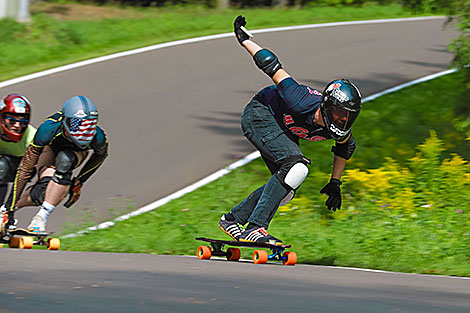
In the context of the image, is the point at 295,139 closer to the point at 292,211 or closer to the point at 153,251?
the point at 153,251

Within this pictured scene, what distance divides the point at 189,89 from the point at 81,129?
9.47 meters

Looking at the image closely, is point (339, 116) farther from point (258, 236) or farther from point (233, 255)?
point (233, 255)

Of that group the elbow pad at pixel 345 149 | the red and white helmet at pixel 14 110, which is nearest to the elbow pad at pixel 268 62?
the elbow pad at pixel 345 149

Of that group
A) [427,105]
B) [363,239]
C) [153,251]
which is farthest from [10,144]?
[427,105]

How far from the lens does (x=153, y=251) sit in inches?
341

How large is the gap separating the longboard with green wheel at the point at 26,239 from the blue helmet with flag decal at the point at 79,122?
834 millimetres

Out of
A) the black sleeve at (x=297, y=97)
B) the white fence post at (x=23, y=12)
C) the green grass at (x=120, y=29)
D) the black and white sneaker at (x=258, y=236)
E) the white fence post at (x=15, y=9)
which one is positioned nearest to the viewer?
the black sleeve at (x=297, y=97)

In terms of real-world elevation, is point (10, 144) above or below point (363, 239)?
above

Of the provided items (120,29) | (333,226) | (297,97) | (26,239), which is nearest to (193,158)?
(333,226)

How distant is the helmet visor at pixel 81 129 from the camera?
7.67 meters

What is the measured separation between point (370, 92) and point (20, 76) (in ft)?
21.8

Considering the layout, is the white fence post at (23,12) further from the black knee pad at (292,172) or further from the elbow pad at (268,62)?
the black knee pad at (292,172)

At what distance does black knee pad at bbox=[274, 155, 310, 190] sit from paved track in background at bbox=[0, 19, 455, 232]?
3.61 m

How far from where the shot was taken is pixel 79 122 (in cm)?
768
